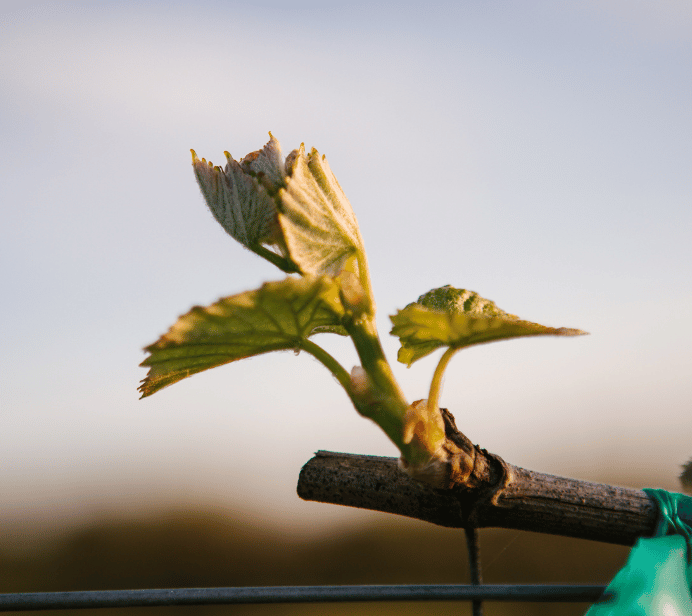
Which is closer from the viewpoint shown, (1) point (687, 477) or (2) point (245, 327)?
(2) point (245, 327)

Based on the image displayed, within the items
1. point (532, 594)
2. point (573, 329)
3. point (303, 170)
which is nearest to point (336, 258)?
point (303, 170)

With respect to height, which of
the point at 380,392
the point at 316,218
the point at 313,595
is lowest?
the point at 313,595

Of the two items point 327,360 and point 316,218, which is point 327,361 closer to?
point 327,360

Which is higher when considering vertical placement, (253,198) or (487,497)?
(253,198)

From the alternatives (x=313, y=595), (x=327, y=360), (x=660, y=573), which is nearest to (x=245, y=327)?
(x=327, y=360)

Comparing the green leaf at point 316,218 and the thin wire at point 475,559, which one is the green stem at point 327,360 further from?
the thin wire at point 475,559

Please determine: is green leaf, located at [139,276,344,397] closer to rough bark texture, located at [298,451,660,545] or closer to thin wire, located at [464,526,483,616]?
rough bark texture, located at [298,451,660,545]

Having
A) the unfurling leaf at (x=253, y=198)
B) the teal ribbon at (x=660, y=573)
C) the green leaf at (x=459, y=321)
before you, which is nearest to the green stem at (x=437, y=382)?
the green leaf at (x=459, y=321)
